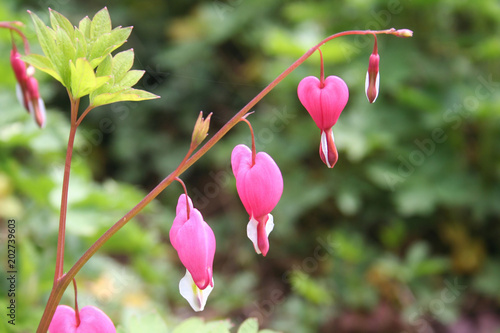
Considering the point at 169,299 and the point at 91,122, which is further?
the point at 91,122

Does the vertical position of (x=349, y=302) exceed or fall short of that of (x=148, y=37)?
it falls short

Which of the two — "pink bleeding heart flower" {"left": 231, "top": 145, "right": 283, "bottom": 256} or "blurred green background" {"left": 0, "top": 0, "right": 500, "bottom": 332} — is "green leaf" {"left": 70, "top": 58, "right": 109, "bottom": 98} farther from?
"blurred green background" {"left": 0, "top": 0, "right": 500, "bottom": 332}

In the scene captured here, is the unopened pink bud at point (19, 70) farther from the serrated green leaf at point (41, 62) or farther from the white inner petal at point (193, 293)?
the white inner petal at point (193, 293)

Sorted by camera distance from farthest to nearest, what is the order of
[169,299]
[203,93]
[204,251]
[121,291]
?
1. [203,93]
2. [169,299]
3. [121,291]
4. [204,251]

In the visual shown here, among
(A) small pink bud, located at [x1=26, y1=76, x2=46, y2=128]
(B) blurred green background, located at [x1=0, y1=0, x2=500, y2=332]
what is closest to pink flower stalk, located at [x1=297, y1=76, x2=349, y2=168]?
(A) small pink bud, located at [x1=26, y1=76, x2=46, y2=128]

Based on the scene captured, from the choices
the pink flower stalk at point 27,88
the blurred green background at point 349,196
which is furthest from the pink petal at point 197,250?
the blurred green background at point 349,196

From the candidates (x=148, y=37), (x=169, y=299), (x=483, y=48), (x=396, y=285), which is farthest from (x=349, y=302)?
Result: (x=148, y=37)

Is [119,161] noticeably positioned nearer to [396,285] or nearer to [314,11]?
[314,11]
